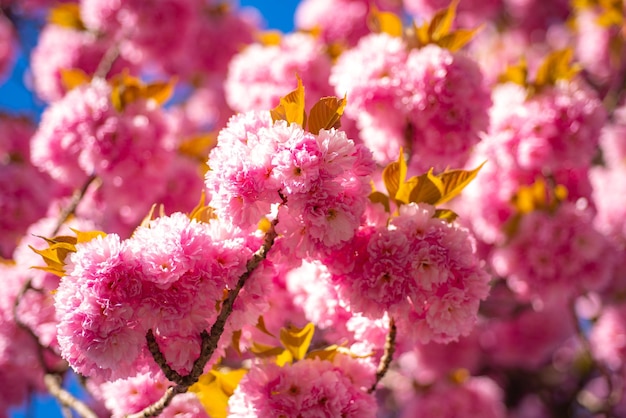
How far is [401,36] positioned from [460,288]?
1072 millimetres

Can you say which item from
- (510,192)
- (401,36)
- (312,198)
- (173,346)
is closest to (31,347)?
(173,346)

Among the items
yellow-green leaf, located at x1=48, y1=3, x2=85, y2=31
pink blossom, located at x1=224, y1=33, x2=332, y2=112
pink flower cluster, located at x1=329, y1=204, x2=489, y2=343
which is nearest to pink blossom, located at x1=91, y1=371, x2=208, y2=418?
pink flower cluster, located at x1=329, y1=204, x2=489, y2=343

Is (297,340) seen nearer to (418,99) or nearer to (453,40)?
(418,99)

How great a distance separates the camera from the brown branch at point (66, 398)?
1882mm

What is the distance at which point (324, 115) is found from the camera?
147cm

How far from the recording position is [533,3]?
4734mm

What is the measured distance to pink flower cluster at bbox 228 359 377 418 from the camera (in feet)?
4.96

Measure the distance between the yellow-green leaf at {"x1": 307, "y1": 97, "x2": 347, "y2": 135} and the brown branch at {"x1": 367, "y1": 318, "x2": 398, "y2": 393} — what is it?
0.51m

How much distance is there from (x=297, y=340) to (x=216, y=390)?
9.8 inches

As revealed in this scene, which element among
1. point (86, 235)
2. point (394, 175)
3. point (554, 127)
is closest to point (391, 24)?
point (554, 127)

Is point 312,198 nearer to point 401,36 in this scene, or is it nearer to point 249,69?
point 401,36

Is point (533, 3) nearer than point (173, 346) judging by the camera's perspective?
No

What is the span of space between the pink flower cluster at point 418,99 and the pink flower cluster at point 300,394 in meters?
0.85

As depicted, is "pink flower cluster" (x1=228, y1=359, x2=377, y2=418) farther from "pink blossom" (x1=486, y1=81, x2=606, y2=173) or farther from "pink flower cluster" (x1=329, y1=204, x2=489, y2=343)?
"pink blossom" (x1=486, y1=81, x2=606, y2=173)
